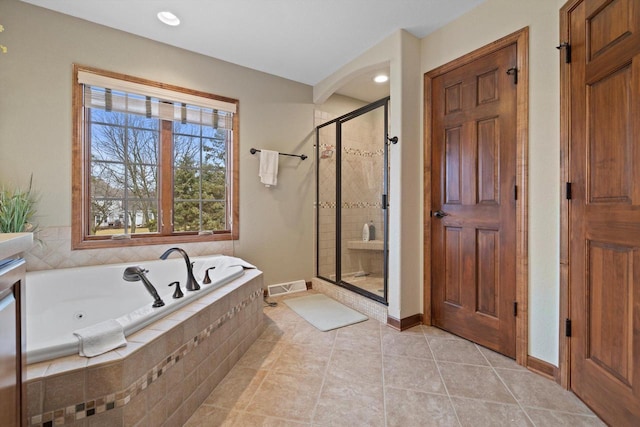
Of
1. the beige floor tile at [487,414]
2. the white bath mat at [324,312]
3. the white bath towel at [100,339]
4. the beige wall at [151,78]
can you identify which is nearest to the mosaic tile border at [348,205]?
the beige wall at [151,78]

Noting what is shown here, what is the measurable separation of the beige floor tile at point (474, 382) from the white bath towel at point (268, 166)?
2317 mm

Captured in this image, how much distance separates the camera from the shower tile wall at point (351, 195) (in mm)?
3244

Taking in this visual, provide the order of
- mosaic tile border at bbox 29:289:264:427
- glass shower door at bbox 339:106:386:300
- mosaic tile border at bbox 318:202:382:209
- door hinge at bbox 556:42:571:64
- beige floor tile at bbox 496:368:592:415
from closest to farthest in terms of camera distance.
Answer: mosaic tile border at bbox 29:289:264:427 → beige floor tile at bbox 496:368:592:415 → door hinge at bbox 556:42:571:64 → glass shower door at bbox 339:106:386:300 → mosaic tile border at bbox 318:202:382:209

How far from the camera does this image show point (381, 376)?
1717mm

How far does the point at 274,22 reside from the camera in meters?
2.33

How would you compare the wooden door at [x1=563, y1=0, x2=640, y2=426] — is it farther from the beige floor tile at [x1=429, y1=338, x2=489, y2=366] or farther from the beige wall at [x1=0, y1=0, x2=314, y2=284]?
the beige wall at [x1=0, y1=0, x2=314, y2=284]

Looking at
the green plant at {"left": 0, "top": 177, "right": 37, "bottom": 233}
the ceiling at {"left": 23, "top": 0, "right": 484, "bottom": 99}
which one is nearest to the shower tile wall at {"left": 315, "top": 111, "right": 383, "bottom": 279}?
the ceiling at {"left": 23, "top": 0, "right": 484, "bottom": 99}

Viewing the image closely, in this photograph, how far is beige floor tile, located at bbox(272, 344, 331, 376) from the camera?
1786 millimetres

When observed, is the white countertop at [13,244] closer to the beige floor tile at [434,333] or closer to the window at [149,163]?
the window at [149,163]

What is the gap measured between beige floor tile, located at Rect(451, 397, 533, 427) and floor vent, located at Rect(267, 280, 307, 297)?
214 centimetres

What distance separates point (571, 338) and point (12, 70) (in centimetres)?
414

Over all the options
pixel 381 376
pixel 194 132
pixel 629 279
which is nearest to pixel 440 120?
pixel 629 279

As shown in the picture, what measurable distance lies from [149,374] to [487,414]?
5.19 ft

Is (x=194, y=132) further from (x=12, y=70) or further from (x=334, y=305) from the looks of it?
(x=334, y=305)
